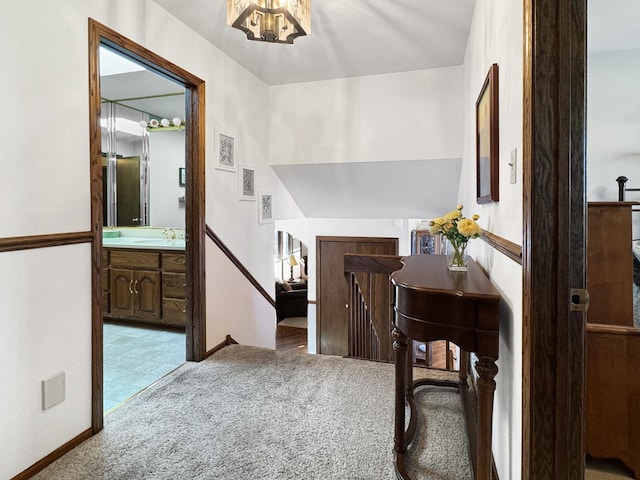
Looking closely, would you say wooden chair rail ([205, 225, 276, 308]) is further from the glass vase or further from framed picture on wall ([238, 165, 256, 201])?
the glass vase

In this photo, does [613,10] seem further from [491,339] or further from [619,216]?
[491,339]

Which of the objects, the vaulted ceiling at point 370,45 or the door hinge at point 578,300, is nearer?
the door hinge at point 578,300

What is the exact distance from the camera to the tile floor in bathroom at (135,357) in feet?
8.20

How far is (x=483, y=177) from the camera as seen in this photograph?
1.98 metres

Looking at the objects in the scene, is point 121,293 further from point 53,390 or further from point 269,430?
point 269,430

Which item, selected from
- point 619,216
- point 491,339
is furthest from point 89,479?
point 619,216

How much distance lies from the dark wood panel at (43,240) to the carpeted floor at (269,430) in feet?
3.28

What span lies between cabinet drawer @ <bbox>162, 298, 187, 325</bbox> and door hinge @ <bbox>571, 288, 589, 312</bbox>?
3425 mm

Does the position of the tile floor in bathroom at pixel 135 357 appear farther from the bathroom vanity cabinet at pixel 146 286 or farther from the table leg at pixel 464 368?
the table leg at pixel 464 368

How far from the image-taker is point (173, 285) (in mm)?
3695

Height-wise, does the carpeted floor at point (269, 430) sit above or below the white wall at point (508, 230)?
below

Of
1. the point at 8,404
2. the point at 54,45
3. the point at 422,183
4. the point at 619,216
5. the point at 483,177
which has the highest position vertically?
the point at 54,45

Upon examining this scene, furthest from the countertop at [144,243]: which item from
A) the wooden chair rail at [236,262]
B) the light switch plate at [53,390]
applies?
the light switch plate at [53,390]

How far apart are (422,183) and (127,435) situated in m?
3.33
